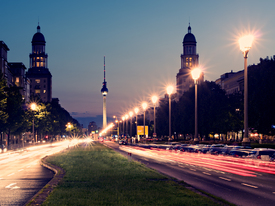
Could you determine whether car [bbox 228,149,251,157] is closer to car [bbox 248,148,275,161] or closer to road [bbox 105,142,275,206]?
road [bbox 105,142,275,206]

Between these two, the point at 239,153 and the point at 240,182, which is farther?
the point at 239,153

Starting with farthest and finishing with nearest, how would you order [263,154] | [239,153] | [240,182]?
1. [239,153]
2. [263,154]
3. [240,182]

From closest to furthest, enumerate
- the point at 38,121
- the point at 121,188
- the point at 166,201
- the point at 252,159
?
1. the point at 166,201
2. the point at 121,188
3. the point at 252,159
4. the point at 38,121

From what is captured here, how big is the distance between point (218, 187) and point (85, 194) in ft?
26.1

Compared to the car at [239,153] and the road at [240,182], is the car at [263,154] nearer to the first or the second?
the road at [240,182]

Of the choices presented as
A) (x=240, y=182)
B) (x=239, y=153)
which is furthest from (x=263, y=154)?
(x=240, y=182)

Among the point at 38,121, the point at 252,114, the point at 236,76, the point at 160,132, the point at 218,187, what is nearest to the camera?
the point at 218,187

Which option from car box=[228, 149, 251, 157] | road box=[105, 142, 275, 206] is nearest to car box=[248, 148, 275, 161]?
road box=[105, 142, 275, 206]

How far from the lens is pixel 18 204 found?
15.9m

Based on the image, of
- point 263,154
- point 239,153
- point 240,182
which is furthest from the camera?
point 239,153

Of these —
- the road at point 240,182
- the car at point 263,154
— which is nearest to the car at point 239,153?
the road at point 240,182

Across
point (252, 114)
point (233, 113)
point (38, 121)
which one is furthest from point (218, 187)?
point (38, 121)

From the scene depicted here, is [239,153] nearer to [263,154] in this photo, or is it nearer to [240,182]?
[263,154]

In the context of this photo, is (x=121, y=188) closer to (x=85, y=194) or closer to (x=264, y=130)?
(x=85, y=194)
